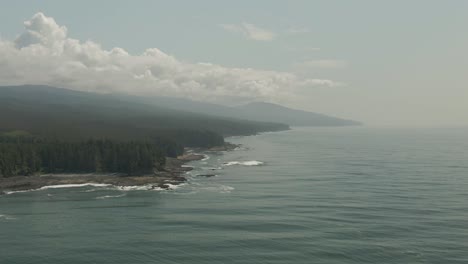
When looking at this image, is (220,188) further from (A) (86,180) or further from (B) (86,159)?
(B) (86,159)

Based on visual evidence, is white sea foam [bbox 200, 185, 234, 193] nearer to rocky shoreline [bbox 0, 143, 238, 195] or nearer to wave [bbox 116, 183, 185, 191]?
wave [bbox 116, 183, 185, 191]

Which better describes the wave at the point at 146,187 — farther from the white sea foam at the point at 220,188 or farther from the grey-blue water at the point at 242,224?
the white sea foam at the point at 220,188

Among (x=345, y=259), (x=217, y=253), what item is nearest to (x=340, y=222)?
(x=345, y=259)

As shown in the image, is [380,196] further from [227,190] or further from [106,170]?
[106,170]

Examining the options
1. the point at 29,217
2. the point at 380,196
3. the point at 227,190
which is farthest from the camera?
the point at 227,190

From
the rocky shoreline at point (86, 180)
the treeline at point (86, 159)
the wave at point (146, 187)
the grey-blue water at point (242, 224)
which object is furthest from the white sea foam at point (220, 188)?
the treeline at point (86, 159)

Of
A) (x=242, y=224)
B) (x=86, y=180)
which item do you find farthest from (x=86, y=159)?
(x=242, y=224)

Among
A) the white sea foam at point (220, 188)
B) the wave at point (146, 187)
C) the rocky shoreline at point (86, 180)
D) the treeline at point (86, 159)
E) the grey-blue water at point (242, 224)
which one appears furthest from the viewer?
the treeline at point (86, 159)

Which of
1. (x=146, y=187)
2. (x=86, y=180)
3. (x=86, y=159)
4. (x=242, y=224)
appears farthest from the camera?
(x=86, y=159)

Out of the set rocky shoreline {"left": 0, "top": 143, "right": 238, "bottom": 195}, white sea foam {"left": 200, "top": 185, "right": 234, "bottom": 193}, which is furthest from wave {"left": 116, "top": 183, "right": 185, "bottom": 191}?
white sea foam {"left": 200, "top": 185, "right": 234, "bottom": 193}
